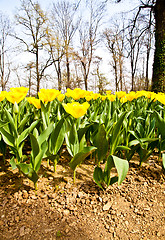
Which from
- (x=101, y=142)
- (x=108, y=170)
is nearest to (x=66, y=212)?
(x=108, y=170)

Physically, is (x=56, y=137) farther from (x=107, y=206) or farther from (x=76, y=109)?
(x=107, y=206)

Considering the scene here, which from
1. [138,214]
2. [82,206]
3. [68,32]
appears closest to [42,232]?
[82,206]

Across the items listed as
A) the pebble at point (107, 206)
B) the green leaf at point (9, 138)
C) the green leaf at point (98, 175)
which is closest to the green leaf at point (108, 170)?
the green leaf at point (98, 175)

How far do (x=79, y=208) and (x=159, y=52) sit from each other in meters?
7.75

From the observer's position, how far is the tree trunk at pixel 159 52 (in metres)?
6.89

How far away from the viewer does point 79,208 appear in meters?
1.15

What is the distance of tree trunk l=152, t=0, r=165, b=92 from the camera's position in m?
6.89

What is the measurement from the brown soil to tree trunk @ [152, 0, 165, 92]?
254 inches

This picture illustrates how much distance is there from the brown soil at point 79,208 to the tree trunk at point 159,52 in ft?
21.2

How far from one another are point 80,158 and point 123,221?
0.49 m

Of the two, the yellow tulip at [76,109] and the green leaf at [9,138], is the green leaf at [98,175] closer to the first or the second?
the yellow tulip at [76,109]

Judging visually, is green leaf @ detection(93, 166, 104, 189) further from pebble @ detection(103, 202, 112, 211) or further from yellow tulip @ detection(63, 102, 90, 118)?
yellow tulip @ detection(63, 102, 90, 118)

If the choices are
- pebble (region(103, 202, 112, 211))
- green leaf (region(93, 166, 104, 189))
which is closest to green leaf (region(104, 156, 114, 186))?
green leaf (region(93, 166, 104, 189))

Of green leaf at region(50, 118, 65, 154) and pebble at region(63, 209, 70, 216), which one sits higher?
green leaf at region(50, 118, 65, 154)
